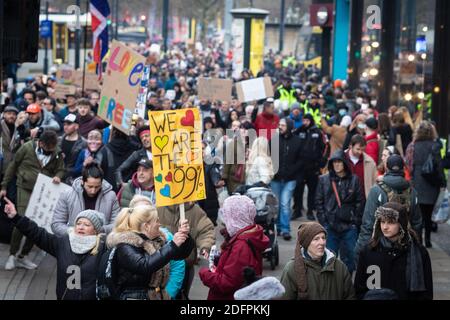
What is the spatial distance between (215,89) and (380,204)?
13.2m

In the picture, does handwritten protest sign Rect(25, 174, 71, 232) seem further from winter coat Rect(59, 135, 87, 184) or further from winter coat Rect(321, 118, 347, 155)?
winter coat Rect(321, 118, 347, 155)

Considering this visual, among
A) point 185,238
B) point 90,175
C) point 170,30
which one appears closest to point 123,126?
point 90,175

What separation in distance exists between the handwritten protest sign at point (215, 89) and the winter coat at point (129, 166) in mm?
10253

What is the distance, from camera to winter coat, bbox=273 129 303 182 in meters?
15.5

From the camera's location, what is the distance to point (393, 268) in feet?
25.5

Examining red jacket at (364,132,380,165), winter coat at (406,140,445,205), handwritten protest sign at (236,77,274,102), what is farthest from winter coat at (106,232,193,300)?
handwritten protest sign at (236,77,274,102)

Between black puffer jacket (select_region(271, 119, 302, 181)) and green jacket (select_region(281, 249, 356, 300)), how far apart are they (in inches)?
326

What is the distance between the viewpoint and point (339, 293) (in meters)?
7.16

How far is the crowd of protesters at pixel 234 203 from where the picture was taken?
734 cm

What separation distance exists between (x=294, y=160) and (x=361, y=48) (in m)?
22.0

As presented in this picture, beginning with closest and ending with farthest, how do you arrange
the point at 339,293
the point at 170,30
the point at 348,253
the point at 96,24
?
the point at 339,293, the point at 348,253, the point at 96,24, the point at 170,30

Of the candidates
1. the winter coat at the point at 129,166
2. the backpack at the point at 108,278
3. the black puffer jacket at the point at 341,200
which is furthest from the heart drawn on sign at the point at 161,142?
the winter coat at the point at 129,166

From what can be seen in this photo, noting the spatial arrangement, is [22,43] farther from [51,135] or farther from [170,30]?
[170,30]

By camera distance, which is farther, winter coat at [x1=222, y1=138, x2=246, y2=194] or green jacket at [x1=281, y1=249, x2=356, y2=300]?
winter coat at [x1=222, y1=138, x2=246, y2=194]
